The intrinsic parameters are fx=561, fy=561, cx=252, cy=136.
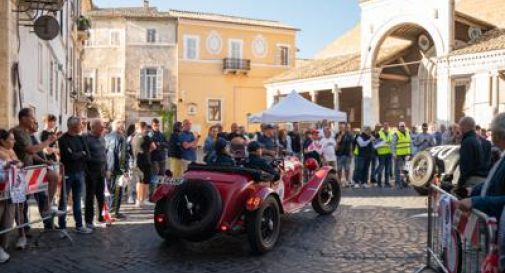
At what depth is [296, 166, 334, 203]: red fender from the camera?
30.8 feet

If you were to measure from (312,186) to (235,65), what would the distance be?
111ft

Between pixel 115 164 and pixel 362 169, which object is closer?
pixel 115 164

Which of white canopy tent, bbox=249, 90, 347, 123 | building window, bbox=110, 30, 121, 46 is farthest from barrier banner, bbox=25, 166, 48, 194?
building window, bbox=110, 30, 121, 46

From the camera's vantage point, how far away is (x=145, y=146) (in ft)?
36.4

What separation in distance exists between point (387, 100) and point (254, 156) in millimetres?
25809

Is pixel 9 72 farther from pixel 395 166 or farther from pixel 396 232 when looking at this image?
pixel 395 166

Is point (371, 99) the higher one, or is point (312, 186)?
point (371, 99)

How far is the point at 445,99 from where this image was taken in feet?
81.9

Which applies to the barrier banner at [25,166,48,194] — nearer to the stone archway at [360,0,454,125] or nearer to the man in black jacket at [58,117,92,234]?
the man in black jacket at [58,117,92,234]

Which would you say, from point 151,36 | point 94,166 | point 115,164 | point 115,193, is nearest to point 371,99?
point 151,36

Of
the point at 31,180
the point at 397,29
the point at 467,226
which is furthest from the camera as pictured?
the point at 397,29

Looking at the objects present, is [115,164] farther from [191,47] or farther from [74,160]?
[191,47]

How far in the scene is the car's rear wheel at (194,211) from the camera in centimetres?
674

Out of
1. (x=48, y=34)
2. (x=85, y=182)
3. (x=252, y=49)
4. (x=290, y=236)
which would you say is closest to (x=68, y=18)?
(x=48, y=34)
